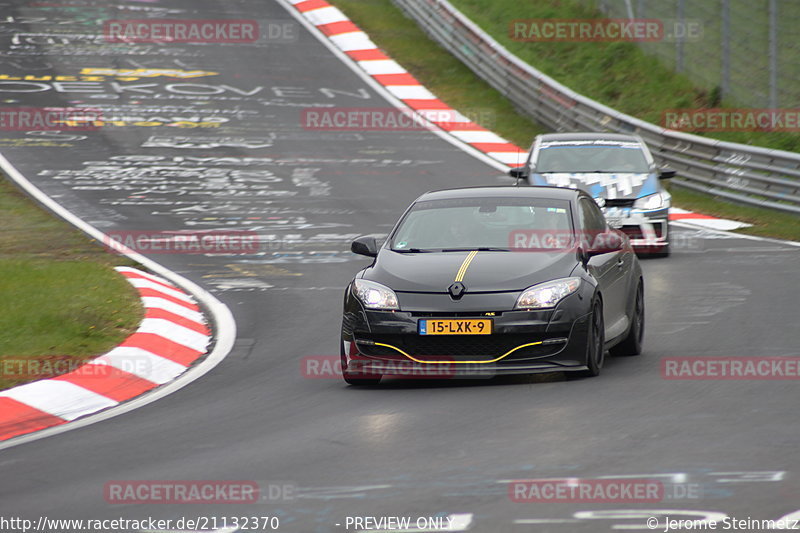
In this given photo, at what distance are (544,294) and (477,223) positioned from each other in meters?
1.25

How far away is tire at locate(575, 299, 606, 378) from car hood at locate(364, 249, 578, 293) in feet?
1.21

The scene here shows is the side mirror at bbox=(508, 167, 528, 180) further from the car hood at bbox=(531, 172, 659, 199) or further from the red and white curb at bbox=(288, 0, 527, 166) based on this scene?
the red and white curb at bbox=(288, 0, 527, 166)

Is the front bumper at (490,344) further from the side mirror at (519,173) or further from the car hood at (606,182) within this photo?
the side mirror at (519,173)

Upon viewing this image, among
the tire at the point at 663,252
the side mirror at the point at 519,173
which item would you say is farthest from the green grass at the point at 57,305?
the tire at the point at 663,252

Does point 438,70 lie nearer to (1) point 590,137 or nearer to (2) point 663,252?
(1) point 590,137

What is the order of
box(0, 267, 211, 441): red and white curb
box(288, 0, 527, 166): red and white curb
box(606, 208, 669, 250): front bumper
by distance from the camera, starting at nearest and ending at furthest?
box(0, 267, 211, 441): red and white curb
box(606, 208, 669, 250): front bumper
box(288, 0, 527, 166): red and white curb

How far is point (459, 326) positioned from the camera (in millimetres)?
9102

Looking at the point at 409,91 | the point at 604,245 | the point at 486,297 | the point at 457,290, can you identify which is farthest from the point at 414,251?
the point at 409,91

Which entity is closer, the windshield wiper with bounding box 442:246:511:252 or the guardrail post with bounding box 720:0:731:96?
the windshield wiper with bounding box 442:246:511:252

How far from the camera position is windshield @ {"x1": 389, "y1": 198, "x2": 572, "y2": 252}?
10.1 m

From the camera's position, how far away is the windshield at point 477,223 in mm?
10086

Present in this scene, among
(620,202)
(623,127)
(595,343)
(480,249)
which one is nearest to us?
(595,343)

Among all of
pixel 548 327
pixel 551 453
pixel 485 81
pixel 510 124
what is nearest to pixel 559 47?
pixel 485 81

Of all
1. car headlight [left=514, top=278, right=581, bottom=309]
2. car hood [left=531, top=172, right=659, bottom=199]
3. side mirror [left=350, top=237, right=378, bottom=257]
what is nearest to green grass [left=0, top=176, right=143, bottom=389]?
side mirror [left=350, top=237, right=378, bottom=257]
